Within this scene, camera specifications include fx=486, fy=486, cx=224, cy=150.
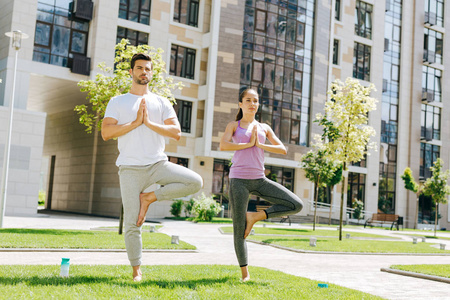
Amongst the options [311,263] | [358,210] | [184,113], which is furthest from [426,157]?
[311,263]

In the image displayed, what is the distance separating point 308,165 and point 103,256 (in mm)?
17130

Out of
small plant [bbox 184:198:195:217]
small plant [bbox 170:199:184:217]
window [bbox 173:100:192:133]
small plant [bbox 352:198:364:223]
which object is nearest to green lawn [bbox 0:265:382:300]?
small plant [bbox 184:198:195:217]

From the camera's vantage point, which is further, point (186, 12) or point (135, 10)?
point (186, 12)

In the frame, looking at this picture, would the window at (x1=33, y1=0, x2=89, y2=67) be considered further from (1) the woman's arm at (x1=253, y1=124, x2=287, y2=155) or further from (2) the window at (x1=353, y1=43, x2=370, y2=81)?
(2) the window at (x1=353, y1=43, x2=370, y2=81)

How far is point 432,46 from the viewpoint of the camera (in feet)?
145

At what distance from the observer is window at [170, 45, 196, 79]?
3012 cm

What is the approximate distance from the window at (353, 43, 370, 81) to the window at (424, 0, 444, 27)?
803 centimetres

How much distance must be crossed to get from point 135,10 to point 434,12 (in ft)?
96.7

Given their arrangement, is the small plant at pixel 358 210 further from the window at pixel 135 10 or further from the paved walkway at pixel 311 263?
the paved walkway at pixel 311 263

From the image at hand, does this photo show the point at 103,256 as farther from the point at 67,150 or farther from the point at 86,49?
the point at 67,150

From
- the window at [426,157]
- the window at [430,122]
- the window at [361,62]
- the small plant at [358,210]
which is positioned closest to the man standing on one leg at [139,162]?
the small plant at [358,210]

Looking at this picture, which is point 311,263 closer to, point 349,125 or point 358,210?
point 349,125

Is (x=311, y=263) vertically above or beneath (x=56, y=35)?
beneath

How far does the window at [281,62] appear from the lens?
31938mm
